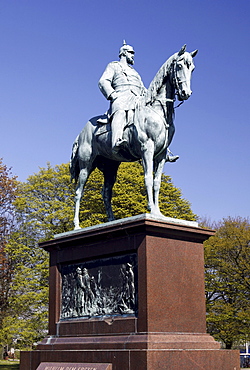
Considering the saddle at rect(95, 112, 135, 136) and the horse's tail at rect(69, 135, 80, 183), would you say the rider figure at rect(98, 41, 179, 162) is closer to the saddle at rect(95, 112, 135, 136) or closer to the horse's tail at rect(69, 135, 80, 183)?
the saddle at rect(95, 112, 135, 136)

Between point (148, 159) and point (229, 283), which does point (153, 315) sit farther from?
point (229, 283)

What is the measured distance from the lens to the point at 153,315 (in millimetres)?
11516

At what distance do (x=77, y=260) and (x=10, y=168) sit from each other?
29441 mm

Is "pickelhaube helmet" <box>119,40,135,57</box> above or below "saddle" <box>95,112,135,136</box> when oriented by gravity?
above

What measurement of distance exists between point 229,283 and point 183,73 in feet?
92.3

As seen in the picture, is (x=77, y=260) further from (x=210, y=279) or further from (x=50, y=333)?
(x=210, y=279)


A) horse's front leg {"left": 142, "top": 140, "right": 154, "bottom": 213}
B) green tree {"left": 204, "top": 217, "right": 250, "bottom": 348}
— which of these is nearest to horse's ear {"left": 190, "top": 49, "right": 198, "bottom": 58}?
horse's front leg {"left": 142, "top": 140, "right": 154, "bottom": 213}

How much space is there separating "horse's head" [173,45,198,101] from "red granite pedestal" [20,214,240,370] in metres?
2.87

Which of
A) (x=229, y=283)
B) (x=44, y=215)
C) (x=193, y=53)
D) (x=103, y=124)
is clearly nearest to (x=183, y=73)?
(x=193, y=53)

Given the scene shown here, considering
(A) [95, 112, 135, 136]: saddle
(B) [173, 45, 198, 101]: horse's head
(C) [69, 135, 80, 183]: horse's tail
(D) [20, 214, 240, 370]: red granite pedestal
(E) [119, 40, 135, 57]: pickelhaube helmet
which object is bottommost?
(D) [20, 214, 240, 370]: red granite pedestal

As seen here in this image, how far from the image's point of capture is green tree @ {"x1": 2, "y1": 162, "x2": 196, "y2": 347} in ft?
116

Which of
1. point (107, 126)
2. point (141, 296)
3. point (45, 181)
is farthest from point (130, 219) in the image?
point (45, 181)

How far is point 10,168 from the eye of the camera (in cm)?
4219

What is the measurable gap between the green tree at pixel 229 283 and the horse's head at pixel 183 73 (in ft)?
88.1
